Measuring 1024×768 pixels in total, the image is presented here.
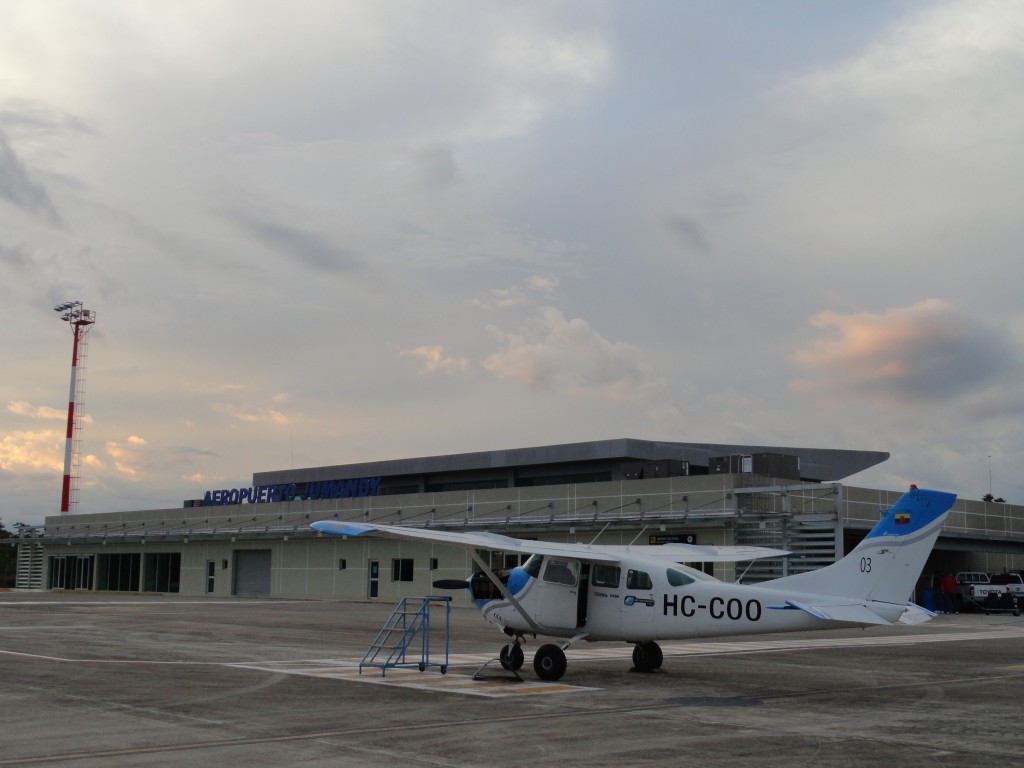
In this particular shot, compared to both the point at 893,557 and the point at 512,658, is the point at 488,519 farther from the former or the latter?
the point at 893,557

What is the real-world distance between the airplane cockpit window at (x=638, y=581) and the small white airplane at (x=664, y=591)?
0.02 meters

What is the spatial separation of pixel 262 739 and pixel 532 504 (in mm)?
41770

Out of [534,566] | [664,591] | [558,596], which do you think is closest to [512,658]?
[558,596]

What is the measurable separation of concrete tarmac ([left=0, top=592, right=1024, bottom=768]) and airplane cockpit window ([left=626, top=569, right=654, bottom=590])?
160 centimetres

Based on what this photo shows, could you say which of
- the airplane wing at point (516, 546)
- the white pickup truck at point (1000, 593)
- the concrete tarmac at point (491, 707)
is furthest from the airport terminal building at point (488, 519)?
the concrete tarmac at point (491, 707)

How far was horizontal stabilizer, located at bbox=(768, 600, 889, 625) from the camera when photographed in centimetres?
1641

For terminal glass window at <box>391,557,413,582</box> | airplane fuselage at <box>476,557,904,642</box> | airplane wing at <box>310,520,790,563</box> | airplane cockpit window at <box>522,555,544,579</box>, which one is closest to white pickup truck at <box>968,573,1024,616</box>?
terminal glass window at <box>391,557,413,582</box>

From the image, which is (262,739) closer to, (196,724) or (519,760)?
(196,724)

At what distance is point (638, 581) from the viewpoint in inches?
720

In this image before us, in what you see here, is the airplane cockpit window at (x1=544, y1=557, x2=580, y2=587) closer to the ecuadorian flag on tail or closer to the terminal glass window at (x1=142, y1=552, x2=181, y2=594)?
the ecuadorian flag on tail

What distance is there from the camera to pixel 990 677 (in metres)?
19.8

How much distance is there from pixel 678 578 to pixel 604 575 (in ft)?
4.24

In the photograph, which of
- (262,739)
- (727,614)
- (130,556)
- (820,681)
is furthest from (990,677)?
(130,556)

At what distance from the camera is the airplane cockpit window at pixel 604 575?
18422 millimetres
